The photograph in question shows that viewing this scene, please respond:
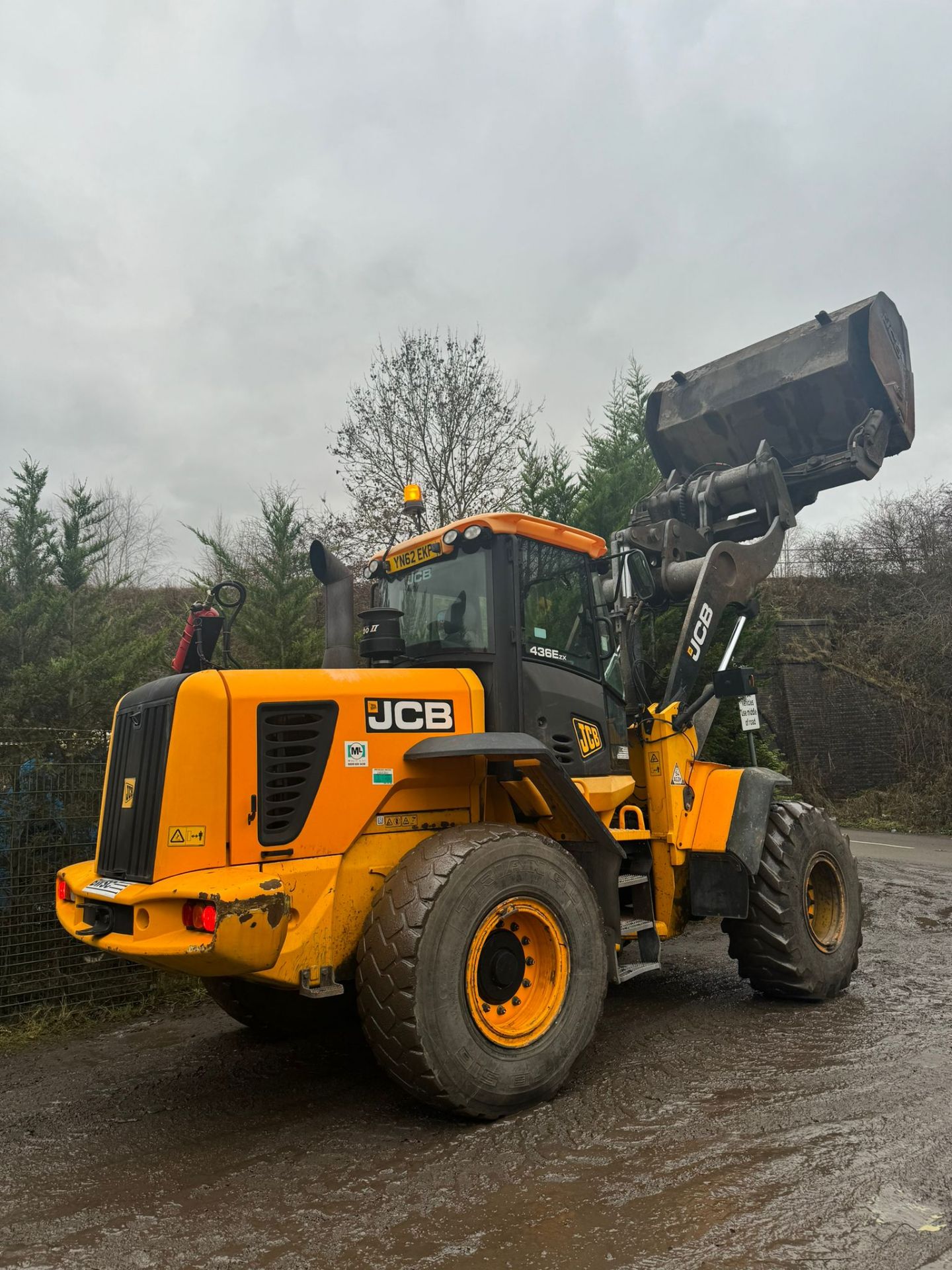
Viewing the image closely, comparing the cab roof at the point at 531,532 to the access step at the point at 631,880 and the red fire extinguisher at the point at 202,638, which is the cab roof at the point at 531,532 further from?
the access step at the point at 631,880

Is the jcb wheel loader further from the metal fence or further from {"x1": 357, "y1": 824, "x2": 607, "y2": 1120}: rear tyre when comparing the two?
the metal fence

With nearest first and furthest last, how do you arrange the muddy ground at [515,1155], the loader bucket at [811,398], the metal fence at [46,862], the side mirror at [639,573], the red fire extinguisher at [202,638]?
the muddy ground at [515,1155], the red fire extinguisher at [202,638], the side mirror at [639,573], the metal fence at [46,862], the loader bucket at [811,398]

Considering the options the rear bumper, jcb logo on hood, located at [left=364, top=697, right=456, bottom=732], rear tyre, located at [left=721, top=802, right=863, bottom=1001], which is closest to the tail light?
the rear bumper

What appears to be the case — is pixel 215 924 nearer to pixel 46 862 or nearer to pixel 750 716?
pixel 46 862

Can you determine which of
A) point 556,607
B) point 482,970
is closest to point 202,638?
point 556,607

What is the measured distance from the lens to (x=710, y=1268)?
271 centimetres

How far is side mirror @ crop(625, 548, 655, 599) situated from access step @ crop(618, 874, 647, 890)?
175cm

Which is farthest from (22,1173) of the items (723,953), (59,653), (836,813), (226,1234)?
(836,813)

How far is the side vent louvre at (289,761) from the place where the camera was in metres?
3.98

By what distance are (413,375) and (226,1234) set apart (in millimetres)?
14643

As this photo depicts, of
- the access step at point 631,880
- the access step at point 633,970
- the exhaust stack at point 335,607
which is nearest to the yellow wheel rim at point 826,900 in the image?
the access step at point 631,880

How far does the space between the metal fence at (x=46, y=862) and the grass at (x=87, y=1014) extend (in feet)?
0.15

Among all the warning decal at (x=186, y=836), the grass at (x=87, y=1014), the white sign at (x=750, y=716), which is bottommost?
the grass at (x=87, y=1014)

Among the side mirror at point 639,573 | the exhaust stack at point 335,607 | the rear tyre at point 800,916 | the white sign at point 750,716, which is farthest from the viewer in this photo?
the white sign at point 750,716
